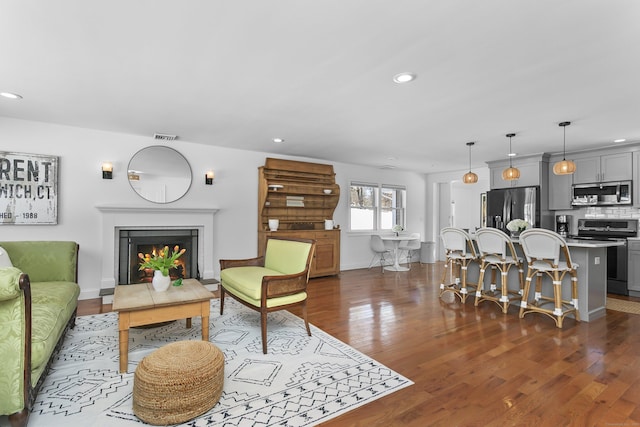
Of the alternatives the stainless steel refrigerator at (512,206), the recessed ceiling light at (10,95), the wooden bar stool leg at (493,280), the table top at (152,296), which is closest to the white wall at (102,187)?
the recessed ceiling light at (10,95)

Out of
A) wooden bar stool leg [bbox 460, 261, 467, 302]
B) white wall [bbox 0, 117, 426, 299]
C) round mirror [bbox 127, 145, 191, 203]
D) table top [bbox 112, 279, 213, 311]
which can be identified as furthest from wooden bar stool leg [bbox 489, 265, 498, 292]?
round mirror [bbox 127, 145, 191, 203]

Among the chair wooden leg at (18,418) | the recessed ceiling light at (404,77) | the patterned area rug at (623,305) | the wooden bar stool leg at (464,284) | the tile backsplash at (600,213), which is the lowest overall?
the patterned area rug at (623,305)

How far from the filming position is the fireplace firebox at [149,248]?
15.7 feet

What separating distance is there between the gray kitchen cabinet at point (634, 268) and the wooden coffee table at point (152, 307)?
19.7ft

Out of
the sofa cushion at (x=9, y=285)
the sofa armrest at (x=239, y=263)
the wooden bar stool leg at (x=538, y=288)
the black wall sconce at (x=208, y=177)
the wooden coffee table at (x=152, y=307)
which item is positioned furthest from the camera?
the black wall sconce at (x=208, y=177)

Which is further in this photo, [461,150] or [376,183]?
[376,183]

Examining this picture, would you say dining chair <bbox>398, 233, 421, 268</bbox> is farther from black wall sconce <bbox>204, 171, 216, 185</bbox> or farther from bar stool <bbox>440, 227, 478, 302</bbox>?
black wall sconce <bbox>204, 171, 216, 185</bbox>

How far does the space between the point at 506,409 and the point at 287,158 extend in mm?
5172

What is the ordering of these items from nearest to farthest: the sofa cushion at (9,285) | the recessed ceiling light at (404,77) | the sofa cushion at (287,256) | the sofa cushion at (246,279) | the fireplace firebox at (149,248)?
the sofa cushion at (9,285) < the recessed ceiling light at (404,77) < the sofa cushion at (246,279) < the sofa cushion at (287,256) < the fireplace firebox at (149,248)

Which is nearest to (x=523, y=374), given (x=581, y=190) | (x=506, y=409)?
(x=506, y=409)

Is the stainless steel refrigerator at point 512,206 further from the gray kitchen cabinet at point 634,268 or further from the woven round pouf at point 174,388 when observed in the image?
the woven round pouf at point 174,388

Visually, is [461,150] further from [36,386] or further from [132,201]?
[36,386]

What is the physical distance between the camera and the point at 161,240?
5023 millimetres

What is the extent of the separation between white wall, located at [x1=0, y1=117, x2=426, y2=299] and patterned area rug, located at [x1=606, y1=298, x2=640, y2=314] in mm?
5325
